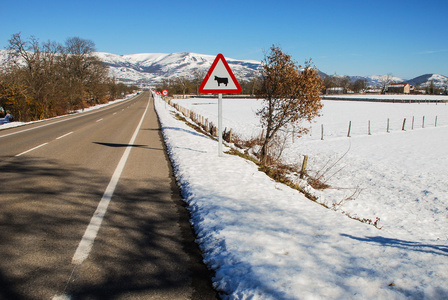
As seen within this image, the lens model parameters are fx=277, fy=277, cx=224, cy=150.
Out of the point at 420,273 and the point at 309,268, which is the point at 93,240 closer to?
the point at 309,268

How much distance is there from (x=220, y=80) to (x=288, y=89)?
18.4 ft

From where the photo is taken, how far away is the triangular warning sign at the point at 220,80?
6977mm

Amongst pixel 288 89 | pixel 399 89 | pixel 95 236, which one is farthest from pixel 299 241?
pixel 399 89

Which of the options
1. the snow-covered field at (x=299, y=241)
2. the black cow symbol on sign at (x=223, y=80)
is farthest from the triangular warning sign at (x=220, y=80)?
the snow-covered field at (x=299, y=241)

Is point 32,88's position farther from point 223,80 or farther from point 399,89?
point 399,89

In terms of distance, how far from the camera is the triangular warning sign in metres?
6.98

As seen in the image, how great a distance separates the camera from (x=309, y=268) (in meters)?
2.78

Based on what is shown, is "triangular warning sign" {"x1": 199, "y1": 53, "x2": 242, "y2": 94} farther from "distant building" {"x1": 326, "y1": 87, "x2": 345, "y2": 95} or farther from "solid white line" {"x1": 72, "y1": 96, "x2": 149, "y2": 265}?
"distant building" {"x1": 326, "y1": 87, "x2": 345, "y2": 95}

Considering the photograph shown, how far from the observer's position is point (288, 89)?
11.8 m

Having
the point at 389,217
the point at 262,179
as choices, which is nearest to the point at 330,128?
the point at 389,217

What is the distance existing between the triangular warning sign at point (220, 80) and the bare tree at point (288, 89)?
5013 mm

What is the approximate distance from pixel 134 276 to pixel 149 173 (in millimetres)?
3972

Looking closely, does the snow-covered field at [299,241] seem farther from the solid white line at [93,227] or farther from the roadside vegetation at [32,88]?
the roadside vegetation at [32,88]

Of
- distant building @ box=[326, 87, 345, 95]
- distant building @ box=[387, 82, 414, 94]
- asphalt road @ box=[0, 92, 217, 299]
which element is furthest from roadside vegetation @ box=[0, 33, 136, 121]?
distant building @ box=[387, 82, 414, 94]
